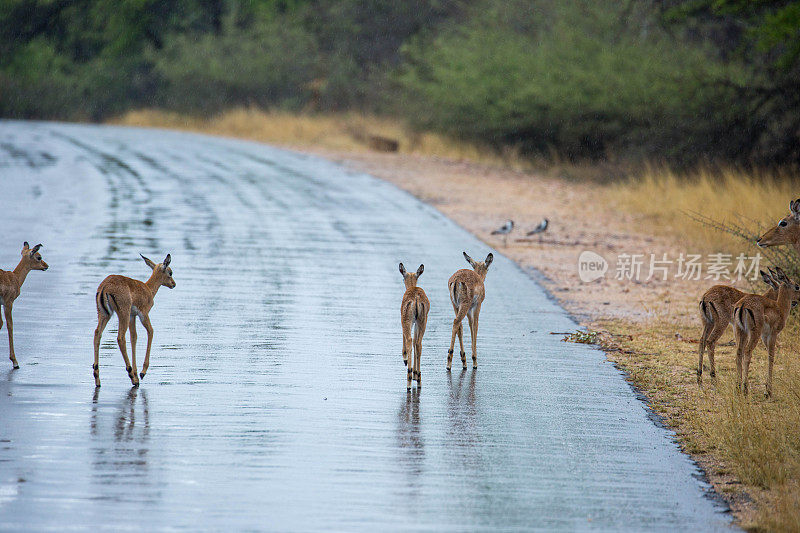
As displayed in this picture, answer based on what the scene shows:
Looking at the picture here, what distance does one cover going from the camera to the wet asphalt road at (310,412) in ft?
24.0

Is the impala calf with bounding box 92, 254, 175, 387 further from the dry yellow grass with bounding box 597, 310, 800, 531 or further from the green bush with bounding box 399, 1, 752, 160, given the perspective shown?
the green bush with bounding box 399, 1, 752, 160

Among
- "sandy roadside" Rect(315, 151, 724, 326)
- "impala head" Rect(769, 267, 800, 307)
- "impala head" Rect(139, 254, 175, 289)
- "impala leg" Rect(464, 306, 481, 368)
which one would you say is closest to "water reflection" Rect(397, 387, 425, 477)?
"impala leg" Rect(464, 306, 481, 368)

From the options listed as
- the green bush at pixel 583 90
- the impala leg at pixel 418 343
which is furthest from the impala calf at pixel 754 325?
the green bush at pixel 583 90

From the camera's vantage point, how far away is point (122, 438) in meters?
→ 8.72

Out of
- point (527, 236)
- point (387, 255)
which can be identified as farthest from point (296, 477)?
point (527, 236)

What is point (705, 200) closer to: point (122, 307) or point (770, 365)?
point (770, 365)

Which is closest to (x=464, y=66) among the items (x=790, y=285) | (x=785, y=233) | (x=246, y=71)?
(x=246, y=71)

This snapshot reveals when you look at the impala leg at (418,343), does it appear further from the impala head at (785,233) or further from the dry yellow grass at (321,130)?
the dry yellow grass at (321,130)

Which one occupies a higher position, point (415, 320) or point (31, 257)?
point (31, 257)

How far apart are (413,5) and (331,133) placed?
16874 millimetres

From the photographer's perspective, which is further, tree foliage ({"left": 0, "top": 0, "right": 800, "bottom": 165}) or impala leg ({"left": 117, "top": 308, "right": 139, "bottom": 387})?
tree foliage ({"left": 0, "top": 0, "right": 800, "bottom": 165})
